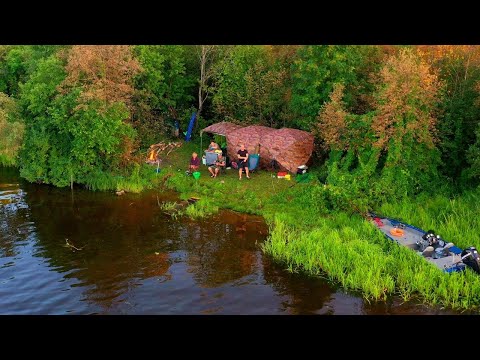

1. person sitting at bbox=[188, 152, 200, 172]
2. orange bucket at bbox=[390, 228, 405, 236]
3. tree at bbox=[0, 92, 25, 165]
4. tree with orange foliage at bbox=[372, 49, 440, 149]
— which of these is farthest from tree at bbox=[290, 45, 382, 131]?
tree at bbox=[0, 92, 25, 165]

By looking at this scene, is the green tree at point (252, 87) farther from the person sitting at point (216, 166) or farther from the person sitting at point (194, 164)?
the person sitting at point (194, 164)

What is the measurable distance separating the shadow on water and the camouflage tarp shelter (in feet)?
16.9

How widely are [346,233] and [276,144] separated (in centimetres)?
853

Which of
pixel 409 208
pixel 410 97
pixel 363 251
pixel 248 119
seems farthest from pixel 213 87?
pixel 363 251

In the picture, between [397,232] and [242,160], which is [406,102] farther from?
[242,160]

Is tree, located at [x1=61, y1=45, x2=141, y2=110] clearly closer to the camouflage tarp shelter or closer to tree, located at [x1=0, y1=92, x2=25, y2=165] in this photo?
tree, located at [x1=0, y1=92, x2=25, y2=165]

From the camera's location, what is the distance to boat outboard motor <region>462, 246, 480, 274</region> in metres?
13.9

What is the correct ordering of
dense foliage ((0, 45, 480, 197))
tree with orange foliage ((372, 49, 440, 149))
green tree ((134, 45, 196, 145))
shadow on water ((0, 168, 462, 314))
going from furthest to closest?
green tree ((134, 45, 196, 145)), dense foliage ((0, 45, 480, 197)), tree with orange foliage ((372, 49, 440, 149)), shadow on water ((0, 168, 462, 314))

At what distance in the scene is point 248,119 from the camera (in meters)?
28.7

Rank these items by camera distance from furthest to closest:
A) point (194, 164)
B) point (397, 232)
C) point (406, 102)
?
1. point (194, 164)
2. point (406, 102)
3. point (397, 232)

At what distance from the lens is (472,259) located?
1400 cm

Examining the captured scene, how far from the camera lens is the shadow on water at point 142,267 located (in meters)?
13.4

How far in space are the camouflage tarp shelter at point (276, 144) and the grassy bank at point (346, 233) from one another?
1143 millimetres

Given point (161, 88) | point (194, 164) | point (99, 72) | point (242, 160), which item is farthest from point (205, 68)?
point (242, 160)
